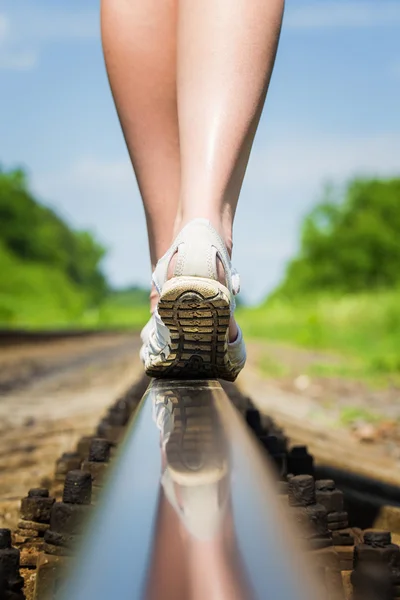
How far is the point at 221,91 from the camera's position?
1.76m

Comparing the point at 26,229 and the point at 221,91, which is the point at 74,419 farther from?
the point at 26,229

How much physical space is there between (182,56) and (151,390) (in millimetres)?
695

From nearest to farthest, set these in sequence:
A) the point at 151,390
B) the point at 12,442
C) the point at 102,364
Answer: the point at 151,390 → the point at 12,442 → the point at 102,364

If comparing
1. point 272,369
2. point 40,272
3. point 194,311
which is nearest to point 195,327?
point 194,311

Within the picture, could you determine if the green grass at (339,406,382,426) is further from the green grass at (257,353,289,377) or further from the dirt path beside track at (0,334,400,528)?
the green grass at (257,353,289,377)

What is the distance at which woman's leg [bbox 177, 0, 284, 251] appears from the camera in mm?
1747

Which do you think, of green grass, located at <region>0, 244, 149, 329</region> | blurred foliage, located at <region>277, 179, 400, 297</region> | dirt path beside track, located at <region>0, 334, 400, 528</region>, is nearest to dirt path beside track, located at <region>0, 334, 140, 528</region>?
dirt path beside track, located at <region>0, 334, 400, 528</region>

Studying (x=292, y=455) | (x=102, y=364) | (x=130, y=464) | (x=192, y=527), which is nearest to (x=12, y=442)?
(x=292, y=455)

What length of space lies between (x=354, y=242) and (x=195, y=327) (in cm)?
5986

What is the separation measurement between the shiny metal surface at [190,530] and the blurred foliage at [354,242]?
55748 millimetres

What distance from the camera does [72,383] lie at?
7.93 meters

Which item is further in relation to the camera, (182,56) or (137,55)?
(137,55)

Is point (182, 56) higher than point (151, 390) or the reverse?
higher

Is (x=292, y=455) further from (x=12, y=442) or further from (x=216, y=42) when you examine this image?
(x=12, y=442)
